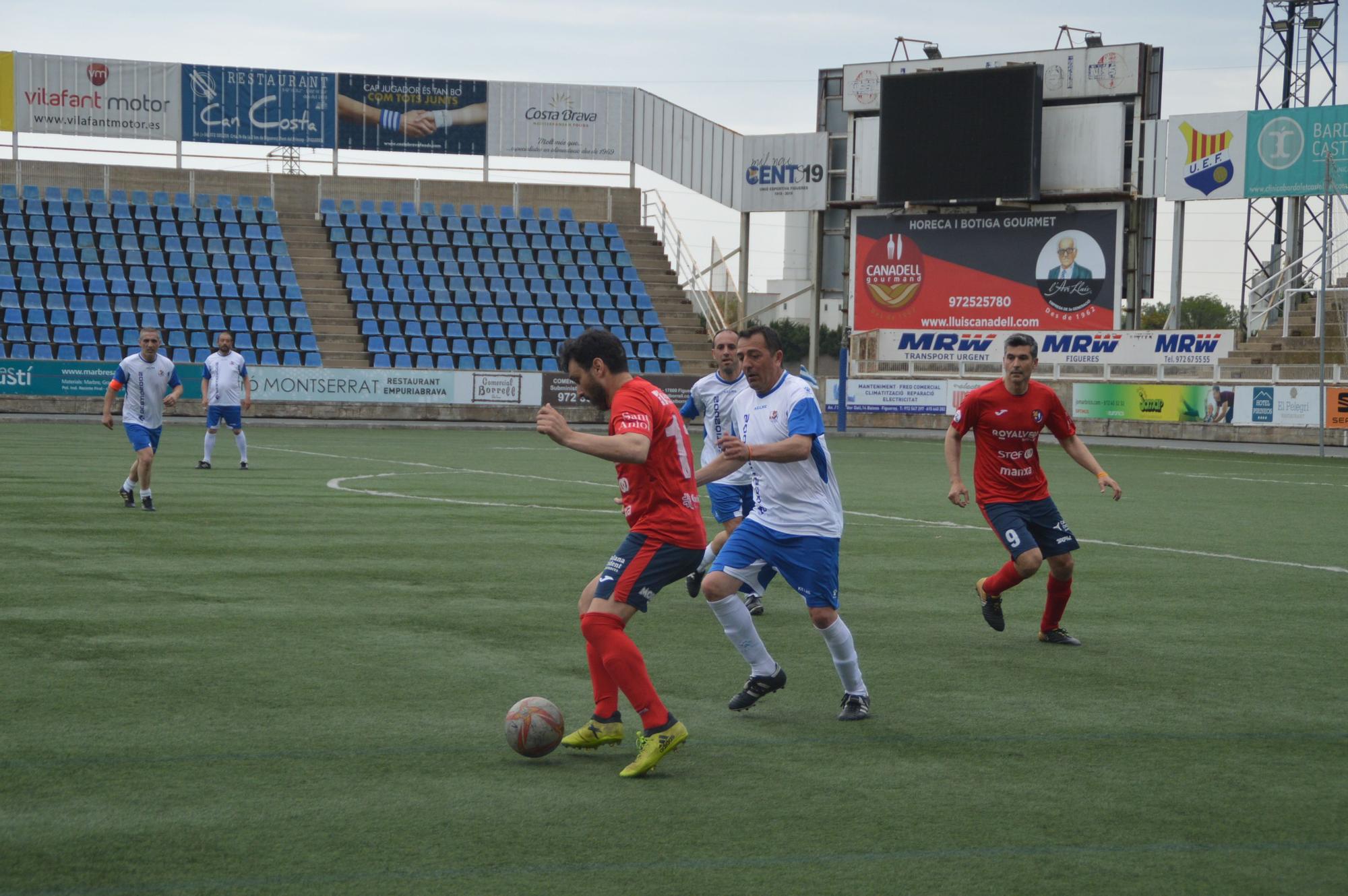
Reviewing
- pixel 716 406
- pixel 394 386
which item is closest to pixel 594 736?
pixel 716 406

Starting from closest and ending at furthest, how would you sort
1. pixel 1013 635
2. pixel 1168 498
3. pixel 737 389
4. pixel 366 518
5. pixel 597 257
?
pixel 1013 635
pixel 737 389
pixel 366 518
pixel 1168 498
pixel 597 257

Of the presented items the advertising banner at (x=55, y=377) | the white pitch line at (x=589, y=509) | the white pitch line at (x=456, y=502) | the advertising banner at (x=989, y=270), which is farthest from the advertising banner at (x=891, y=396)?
the white pitch line at (x=456, y=502)

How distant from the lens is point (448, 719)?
6809mm

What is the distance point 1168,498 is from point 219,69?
4018 centimetres

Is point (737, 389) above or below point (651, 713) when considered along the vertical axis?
above

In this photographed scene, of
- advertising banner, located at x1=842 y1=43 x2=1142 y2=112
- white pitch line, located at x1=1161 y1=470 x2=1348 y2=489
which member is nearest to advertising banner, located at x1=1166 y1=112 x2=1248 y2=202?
advertising banner, located at x1=842 y1=43 x2=1142 y2=112

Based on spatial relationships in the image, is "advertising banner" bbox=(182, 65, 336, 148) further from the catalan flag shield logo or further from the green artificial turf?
the green artificial turf

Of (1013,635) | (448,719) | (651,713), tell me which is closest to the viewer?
(651,713)

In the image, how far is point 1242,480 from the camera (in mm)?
25031

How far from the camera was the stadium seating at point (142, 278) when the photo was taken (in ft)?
131

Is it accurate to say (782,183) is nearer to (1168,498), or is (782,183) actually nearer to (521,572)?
(1168,498)

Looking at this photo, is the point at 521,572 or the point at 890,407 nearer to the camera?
the point at 521,572

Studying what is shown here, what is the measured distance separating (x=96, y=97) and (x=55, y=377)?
52.8 feet

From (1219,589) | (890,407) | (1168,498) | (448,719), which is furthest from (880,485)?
(890,407)
